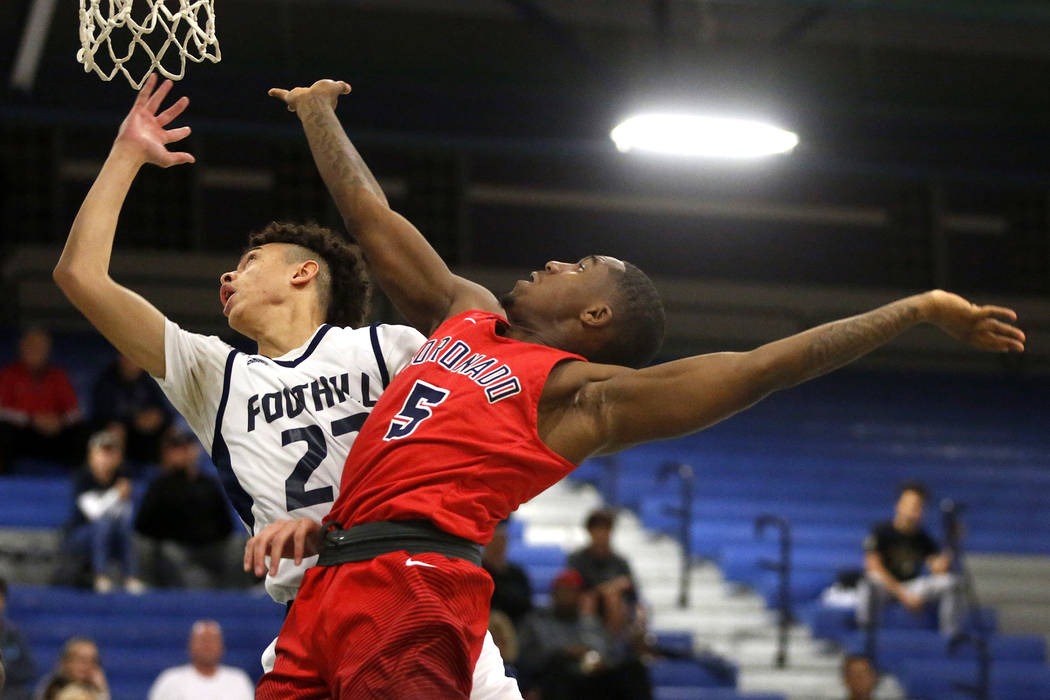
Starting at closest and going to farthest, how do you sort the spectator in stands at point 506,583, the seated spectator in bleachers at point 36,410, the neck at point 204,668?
the neck at point 204,668 → the spectator in stands at point 506,583 → the seated spectator in bleachers at point 36,410

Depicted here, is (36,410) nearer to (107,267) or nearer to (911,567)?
(911,567)

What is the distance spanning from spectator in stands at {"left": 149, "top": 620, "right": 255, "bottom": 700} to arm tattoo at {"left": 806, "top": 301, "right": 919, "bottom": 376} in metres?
6.37

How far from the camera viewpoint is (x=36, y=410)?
42.4 feet

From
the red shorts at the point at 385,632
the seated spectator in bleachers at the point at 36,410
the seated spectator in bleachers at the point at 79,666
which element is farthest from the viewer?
the seated spectator in bleachers at the point at 36,410

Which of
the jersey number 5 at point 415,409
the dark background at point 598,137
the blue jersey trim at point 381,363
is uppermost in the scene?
the dark background at point 598,137

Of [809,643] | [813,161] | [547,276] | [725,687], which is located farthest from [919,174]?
[547,276]

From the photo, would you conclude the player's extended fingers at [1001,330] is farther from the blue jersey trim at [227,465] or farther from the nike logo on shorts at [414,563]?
the blue jersey trim at [227,465]

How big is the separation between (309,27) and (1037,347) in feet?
32.9

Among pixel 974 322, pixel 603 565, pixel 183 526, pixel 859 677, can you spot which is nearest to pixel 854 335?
pixel 974 322

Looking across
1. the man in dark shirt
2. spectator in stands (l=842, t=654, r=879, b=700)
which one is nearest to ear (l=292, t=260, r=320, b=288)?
the man in dark shirt

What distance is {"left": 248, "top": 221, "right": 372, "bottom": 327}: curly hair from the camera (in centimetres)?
455

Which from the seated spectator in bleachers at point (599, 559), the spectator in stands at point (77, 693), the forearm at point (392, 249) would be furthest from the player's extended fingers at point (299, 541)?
the seated spectator in bleachers at point (599, 559)

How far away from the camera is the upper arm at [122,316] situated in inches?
159

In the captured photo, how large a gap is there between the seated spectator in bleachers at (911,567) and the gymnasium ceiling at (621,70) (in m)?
2.94
